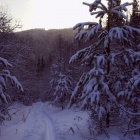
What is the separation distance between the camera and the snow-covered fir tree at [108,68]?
13.6m

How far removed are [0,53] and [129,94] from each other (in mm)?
9579

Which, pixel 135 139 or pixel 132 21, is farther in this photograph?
pixel 132 21

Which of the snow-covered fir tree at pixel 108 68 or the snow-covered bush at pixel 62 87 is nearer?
the snow-covered fir tree at pixel 108 68

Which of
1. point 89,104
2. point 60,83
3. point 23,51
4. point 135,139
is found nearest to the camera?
point 135,139

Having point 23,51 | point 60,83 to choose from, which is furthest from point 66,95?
point 23,51

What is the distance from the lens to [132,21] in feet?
55.4

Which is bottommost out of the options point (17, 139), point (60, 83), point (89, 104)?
point (60, 83)

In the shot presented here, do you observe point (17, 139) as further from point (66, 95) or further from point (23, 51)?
point (66, 95)

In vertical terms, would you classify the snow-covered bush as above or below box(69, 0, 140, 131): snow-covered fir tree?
below

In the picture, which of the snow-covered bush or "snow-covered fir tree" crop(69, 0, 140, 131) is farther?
the snow-covered bush

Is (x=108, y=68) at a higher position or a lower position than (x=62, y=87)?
higher

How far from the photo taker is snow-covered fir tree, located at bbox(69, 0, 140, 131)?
1364 cm

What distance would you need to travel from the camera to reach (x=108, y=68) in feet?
Result: 48.3

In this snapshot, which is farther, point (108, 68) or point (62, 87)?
point (62, 87)
